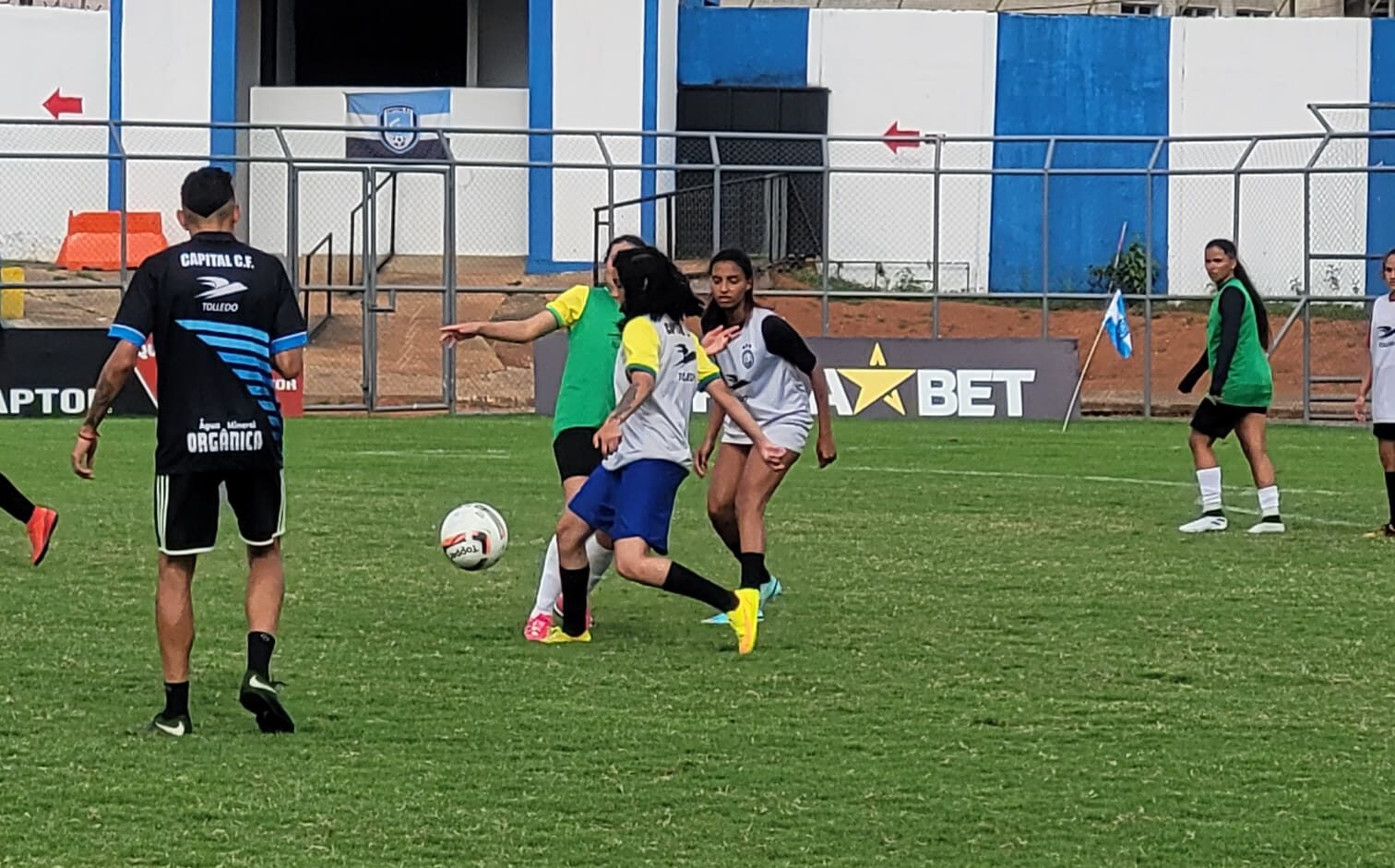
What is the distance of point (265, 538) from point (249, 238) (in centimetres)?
2607

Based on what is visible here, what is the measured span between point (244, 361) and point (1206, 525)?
8.53m

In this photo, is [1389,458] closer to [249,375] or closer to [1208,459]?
[1208,459]

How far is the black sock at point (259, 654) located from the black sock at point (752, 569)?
9.92 feet

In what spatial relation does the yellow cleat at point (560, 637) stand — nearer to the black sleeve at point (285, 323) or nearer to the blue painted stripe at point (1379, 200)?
the black sleeve at point (285, 323)

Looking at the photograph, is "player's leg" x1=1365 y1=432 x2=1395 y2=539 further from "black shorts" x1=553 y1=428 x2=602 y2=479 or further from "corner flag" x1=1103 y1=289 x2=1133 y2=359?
"corner flag" x1=1103 y1=289 x2=1133 y2=359

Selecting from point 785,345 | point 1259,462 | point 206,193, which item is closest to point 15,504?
point 785,345

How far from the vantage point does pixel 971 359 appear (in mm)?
24828

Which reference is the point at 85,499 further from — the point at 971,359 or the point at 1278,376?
the point at 1278,376

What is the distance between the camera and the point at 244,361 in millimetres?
7082

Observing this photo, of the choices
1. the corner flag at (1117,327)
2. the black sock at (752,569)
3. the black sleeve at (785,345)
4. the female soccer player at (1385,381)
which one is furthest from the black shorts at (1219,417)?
the corner flag at (1117,327)

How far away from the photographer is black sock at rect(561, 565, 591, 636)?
9430 millimetres

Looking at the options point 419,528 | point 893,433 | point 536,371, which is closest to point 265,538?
point 419,528

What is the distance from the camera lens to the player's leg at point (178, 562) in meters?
7.08

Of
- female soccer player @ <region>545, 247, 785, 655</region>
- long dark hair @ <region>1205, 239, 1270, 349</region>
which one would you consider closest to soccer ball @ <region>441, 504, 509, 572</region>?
female soccer player @ <region>545, 247, 785, 655</region>
